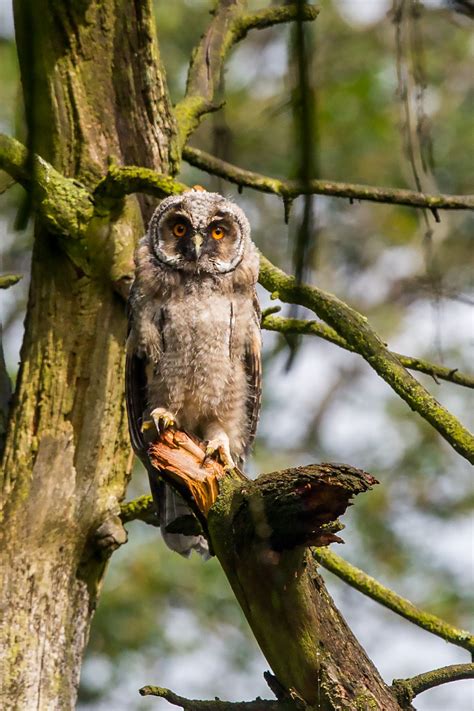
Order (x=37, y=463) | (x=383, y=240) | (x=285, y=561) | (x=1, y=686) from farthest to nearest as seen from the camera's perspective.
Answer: (x=383, y=240) → (x=37, y=463) → (x=1, y=686) → (x=285, y=561)

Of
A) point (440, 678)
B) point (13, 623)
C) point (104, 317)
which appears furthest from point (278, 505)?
point (104, 317)

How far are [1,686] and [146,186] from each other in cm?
211

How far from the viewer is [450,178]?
10.1m

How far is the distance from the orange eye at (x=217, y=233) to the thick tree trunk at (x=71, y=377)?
0.38 metres

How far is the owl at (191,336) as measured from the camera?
13.9 feet

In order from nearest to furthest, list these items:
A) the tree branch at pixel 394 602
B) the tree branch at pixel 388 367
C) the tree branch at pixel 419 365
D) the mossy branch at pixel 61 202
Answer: the tree branch at pixel 388 367, the tree branch at pixel 394 602, the tree branch at pixel 419 365, the mossy branch at pixel 61 202

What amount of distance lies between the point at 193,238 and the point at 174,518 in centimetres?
135

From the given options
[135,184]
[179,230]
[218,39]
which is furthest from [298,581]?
[218,39]

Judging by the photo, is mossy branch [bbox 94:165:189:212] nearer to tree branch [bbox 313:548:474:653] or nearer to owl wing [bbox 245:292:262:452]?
owl wing [bbox 245:292:262:452]

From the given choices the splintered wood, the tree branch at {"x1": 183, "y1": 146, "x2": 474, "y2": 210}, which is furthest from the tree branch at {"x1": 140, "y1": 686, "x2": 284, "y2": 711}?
the tree branch at {"x1": 183, "y1": 146, "x2": 474, "y2": 210}

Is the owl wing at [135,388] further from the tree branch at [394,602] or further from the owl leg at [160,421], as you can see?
the tree branch at [394,602]

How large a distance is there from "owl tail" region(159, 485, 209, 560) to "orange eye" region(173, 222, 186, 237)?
4.02ft

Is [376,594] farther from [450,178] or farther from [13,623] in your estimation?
[450,178]

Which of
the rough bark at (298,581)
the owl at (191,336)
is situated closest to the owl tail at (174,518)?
the owl at (191,336)
